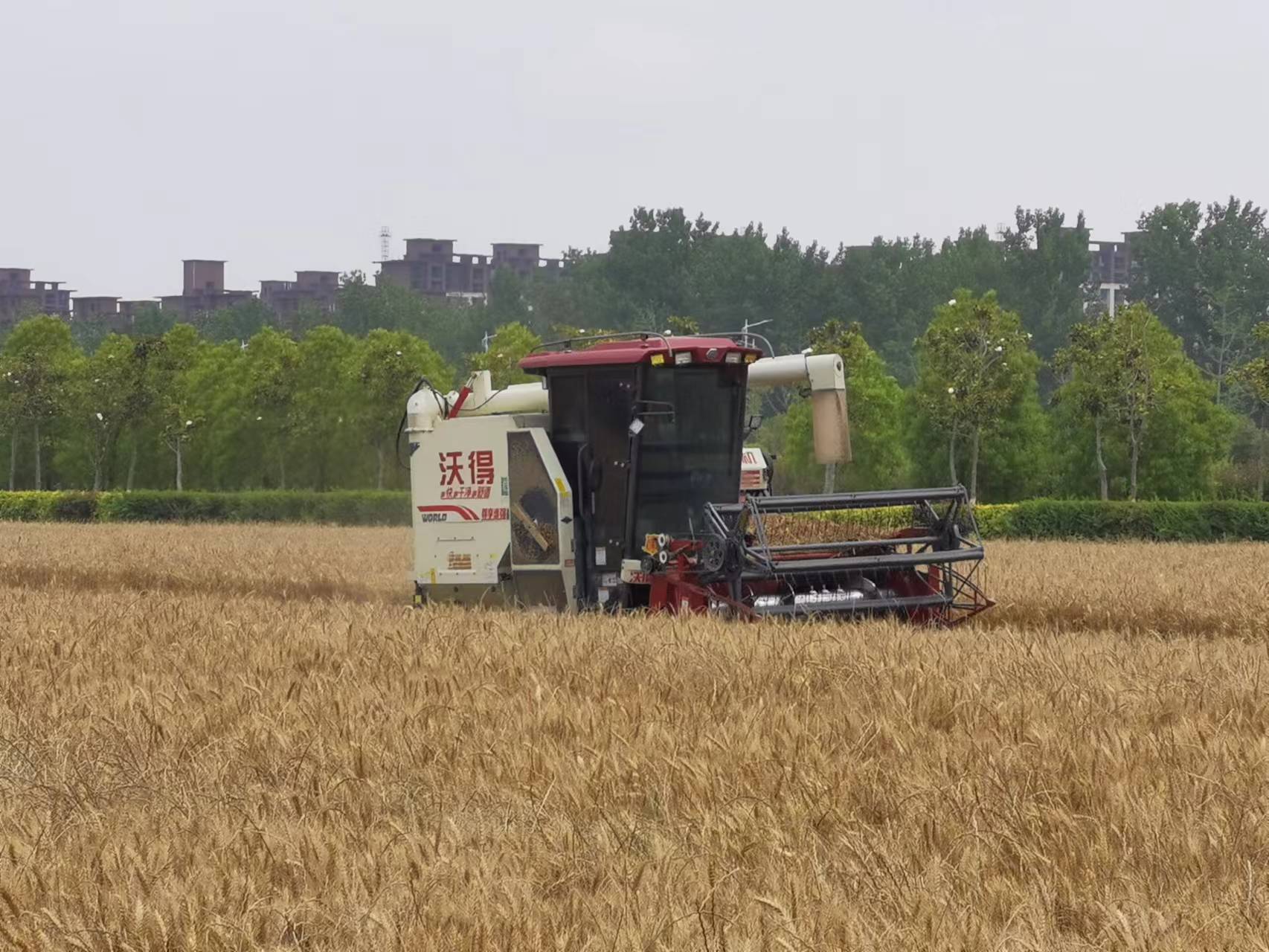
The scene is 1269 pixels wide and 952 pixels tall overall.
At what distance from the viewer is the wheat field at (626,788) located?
14.4ft

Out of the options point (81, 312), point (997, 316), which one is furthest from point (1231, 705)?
point (81, 312)

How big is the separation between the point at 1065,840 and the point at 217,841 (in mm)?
2597

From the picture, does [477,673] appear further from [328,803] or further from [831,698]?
[328,803]

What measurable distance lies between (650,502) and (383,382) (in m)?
40.4

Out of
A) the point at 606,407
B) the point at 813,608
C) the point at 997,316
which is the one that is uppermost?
the point at 997,316

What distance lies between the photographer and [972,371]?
44.3 metres

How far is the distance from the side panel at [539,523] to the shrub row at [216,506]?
2869cm

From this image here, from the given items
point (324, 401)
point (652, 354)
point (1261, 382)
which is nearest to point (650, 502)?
point (652, 354)

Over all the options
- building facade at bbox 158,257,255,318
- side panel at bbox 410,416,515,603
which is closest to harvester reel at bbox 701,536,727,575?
side panel at bbox 410,416,515,603

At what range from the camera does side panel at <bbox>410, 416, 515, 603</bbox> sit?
563 inches

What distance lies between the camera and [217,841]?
5.21 meters

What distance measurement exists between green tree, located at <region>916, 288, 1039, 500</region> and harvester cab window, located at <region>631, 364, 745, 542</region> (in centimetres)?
2939

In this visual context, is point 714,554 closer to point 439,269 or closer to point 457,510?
point 457,510

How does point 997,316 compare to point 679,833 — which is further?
point 997,316
